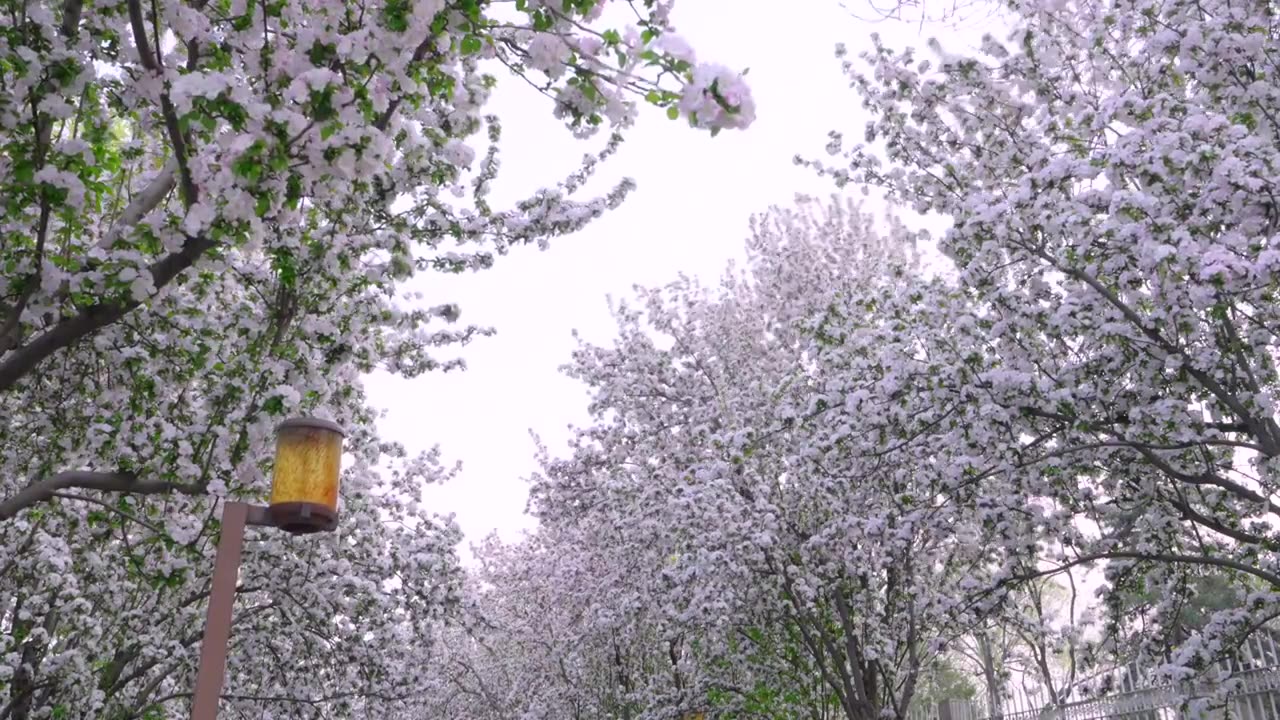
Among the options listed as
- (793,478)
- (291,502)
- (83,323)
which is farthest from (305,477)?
(793,478)

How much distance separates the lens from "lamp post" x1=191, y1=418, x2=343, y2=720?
3.89 metres

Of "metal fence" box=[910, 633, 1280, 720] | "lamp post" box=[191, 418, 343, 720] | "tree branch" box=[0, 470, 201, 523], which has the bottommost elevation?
"metal fence" box=[910, 633, 1280, 720]

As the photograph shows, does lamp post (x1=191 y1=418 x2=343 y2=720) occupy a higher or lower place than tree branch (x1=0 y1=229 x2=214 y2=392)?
lower

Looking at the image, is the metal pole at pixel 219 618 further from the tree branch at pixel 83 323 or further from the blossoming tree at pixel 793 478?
the blossoming tree at pixel 793 478

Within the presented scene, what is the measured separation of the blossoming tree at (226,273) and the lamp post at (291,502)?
0.78 meters

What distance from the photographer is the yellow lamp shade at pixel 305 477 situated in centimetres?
409

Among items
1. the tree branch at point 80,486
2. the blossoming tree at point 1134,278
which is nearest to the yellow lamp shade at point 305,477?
the tree branch at point 80,486

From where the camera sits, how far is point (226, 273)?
6582mm

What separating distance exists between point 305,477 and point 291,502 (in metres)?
0.12

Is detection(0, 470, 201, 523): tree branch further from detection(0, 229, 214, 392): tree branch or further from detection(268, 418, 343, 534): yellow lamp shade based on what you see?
detection(268, 418, 343, 534): yellow lamp shade

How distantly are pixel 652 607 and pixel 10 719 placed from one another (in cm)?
744

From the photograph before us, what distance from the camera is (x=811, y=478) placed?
33.1 feet

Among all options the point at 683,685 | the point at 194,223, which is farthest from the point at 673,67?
the point at 683,685

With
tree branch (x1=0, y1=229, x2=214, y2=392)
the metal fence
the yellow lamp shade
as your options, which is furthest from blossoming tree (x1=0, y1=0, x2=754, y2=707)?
the metal fence
